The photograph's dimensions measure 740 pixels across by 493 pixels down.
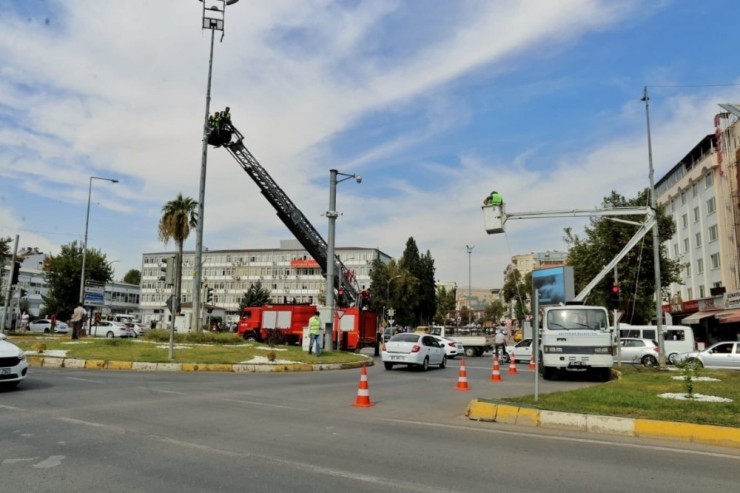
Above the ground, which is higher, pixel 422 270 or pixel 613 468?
pixel 422 270

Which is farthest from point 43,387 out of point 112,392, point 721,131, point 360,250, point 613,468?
point 360,250

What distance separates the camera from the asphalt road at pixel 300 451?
530 cm

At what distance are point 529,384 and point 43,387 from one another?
40.5 ft

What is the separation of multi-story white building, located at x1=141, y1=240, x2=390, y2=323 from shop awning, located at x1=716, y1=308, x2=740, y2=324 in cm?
6399

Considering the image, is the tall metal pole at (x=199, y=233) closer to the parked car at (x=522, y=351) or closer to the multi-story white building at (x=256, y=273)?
the parked car at (x=522, y=351)

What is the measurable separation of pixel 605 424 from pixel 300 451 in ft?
15.6

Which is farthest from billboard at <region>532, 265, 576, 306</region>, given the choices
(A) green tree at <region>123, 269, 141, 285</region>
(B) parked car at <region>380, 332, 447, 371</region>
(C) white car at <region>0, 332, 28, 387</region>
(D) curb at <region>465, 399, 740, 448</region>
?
(A) green tree at <region>123, 269, 141, 285</region>

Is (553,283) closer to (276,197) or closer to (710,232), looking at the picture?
(276,197)

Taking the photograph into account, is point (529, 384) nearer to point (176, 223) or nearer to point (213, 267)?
point (176, 223)

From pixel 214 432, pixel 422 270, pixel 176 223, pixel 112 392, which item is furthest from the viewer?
pixel 422 270

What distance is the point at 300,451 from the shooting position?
21.6 ft

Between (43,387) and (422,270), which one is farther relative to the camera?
(422,270)

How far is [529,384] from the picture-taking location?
1616 cm

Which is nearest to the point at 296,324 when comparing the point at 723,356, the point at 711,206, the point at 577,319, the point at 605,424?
the point at 577,319
